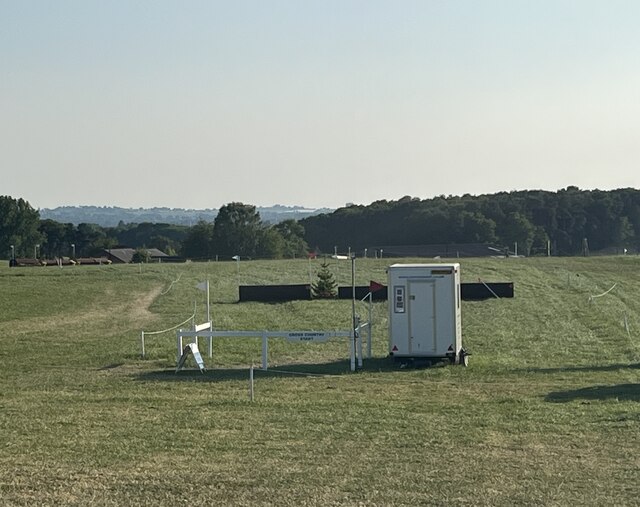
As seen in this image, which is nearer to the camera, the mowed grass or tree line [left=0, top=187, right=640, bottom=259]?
the mowed grass

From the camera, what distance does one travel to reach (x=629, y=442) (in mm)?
12547

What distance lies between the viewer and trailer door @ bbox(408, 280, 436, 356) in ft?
73.0

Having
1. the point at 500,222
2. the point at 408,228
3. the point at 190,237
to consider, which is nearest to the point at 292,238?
the point at 190,237

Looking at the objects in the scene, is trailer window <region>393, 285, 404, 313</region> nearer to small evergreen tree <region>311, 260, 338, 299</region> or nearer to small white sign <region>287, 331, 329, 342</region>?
small white sign <region>287, 331, 329, 342</region>

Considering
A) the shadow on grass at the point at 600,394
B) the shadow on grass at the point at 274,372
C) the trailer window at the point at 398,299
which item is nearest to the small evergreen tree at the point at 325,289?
the shadow on grass at the point at 274,372

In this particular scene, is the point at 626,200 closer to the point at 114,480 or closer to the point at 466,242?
the point at 466,242

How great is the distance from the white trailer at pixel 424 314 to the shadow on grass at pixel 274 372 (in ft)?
1.26

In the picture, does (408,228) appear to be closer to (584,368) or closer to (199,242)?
(199,242)

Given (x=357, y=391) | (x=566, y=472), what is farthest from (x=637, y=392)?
(x=566, y=472)

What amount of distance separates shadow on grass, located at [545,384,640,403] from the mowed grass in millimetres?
34

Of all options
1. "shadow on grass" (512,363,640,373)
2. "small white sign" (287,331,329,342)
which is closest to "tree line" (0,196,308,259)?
"small white sign" (287,331,329,342)

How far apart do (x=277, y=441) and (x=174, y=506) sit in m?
3.48

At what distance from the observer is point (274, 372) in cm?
2141

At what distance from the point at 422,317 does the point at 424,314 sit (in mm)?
78
